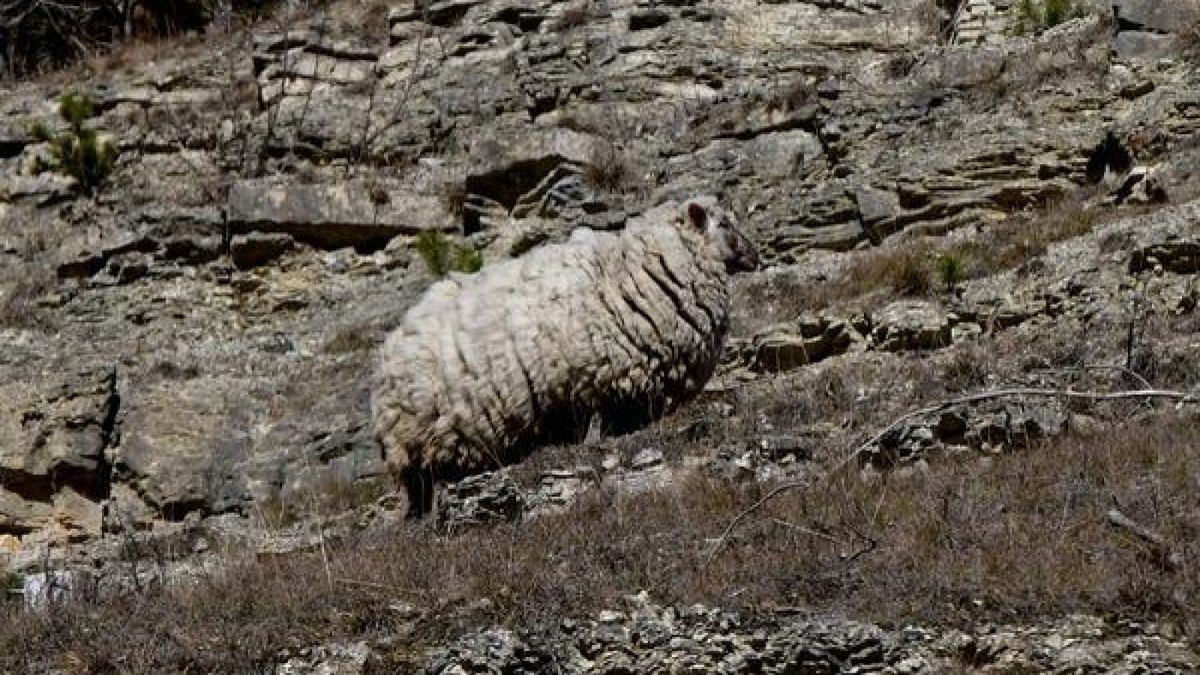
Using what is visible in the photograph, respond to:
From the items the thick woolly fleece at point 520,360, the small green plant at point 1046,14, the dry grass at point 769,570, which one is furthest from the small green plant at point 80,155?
the dry grass at point 769,570

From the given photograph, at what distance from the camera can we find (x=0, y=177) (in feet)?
→ 70.9

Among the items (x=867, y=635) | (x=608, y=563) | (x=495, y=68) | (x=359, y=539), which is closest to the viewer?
(x=867, y=635)

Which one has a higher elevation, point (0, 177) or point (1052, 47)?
point (1052, 47)

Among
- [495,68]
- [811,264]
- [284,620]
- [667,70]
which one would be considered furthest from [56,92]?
[284,620]

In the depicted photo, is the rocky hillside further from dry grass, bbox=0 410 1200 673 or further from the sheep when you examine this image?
the sheep

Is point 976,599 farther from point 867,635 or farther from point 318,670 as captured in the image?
point 318,670

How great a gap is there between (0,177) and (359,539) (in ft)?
43.7

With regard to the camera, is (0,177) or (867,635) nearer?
(867,635)

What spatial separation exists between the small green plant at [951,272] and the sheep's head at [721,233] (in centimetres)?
144

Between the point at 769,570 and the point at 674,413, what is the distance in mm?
3964

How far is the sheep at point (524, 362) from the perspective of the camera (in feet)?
35.3

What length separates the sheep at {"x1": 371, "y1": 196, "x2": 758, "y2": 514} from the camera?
10758 mm

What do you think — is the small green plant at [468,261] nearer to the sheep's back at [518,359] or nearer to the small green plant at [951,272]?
the small green plant at [951,272]

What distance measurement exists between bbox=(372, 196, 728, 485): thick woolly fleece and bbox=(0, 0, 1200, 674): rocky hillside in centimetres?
40
